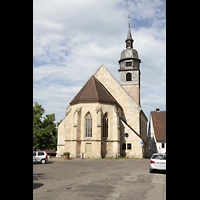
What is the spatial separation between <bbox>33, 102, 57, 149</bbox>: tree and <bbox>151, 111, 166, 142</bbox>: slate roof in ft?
70.3

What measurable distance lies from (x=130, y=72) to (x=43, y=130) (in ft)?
67.6

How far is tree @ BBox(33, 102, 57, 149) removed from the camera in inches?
1715

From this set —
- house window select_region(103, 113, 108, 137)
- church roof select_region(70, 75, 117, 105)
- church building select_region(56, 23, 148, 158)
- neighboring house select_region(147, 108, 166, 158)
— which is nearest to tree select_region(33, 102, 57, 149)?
church building select_region(56, 23, 148, 158)

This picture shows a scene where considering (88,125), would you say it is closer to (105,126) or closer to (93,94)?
(105,126)

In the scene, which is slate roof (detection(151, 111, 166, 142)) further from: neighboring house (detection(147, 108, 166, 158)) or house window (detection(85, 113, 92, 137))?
Result: house window (detection(85, 113, 92, 137))

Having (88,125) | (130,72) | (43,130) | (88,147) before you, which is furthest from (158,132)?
(43,130)

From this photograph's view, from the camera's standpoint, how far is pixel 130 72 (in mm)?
42375

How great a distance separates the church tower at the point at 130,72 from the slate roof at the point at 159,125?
9.19 m

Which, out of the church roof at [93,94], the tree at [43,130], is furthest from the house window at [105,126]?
the tree at [43,130]

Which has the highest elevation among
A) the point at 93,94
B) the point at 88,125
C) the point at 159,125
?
the point at 93,94
